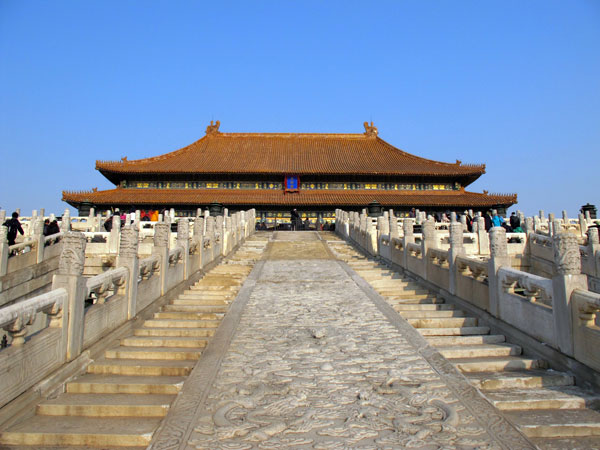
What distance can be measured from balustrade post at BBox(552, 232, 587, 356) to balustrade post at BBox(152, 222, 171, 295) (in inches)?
255

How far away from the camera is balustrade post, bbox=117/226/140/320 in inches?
269

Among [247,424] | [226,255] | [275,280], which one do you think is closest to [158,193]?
[226,255]

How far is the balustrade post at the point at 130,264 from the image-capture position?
6841mm

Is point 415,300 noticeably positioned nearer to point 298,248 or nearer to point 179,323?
point 179,323

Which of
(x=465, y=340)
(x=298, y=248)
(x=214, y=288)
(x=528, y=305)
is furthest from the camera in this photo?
(x=298, y=248)

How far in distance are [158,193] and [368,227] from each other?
73.6 feet

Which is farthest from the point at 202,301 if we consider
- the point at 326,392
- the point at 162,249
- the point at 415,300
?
the point at 326,392

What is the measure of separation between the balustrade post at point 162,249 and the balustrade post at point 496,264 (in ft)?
19.1

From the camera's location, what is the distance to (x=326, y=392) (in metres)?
4.59

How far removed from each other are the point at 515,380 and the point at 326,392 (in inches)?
86.2

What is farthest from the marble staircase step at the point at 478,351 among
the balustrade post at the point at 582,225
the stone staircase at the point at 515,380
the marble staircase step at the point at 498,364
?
the balustrade post at the point at 582,225

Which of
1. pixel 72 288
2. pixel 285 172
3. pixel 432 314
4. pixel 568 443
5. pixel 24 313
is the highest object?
pixel 285 172

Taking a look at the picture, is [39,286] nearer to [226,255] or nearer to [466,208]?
[226,255]

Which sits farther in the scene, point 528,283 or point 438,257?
point 438,257
